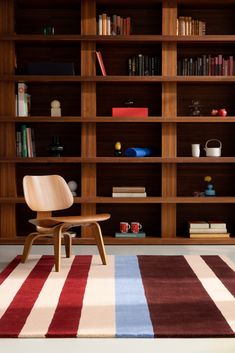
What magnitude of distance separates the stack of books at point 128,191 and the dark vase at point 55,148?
0.67 meters

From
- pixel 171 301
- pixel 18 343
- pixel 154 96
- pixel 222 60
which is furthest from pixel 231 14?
pixel 18 343

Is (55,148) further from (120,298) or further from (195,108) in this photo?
(120,298)

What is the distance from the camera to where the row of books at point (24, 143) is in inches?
229

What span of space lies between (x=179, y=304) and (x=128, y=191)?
2486 millimetres

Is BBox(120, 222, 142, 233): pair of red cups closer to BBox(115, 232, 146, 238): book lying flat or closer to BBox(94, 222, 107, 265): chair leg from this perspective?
BBox(115, 232, 146, 238): book lying flat

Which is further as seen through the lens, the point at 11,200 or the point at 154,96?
the point at 154,96

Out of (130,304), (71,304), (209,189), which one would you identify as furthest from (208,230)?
(71,304)

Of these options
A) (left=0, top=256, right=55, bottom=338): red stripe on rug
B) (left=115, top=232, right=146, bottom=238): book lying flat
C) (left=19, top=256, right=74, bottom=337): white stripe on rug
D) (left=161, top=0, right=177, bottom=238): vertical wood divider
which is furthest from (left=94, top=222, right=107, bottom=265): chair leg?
(left=161, top=0, right=177, bottom=238): vertical wood divider

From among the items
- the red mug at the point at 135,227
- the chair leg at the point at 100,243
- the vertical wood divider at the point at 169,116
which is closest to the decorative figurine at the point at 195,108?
the vertical wood divider at the point at 169,116

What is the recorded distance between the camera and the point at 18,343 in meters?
2.79

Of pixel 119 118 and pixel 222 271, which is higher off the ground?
pixel 119 118

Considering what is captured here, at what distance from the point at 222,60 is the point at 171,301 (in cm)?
312

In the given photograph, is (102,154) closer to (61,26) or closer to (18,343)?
(61,26)

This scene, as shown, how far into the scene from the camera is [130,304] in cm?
345
